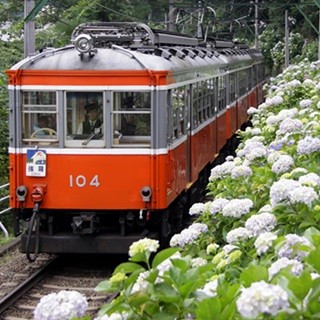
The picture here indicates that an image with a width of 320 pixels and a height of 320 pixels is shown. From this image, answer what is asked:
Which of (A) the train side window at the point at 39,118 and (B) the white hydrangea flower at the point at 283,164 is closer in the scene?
(B) the white hydrangea flower at the point at 283,164

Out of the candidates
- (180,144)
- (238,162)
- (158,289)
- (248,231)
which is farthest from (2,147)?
(158,289)

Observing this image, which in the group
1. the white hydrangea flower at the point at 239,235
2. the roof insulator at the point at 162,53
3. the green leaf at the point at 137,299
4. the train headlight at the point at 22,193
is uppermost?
the roof insulator at the point at 162,53

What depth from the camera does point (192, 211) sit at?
6.18 m

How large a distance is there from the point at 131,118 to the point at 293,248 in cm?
657

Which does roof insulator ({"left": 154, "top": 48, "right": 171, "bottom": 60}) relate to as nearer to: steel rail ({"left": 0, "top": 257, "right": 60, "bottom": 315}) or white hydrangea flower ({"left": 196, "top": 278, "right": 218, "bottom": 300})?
steel rail ({"left": 0, "top": 257, "right": 60, "bottom": 315})

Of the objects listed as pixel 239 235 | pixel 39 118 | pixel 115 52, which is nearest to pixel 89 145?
pixel 39 118

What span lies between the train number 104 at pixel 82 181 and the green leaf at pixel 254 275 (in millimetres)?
6973

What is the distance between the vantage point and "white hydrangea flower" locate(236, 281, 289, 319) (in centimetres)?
272

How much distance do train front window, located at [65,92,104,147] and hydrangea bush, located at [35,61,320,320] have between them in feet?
11.9

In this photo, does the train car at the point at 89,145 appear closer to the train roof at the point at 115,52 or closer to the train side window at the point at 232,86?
the train roof at the point at 115,52

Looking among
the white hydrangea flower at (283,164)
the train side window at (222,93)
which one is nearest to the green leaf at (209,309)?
the white hydrangea flower at (283,164)

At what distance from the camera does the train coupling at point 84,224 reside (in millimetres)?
10031

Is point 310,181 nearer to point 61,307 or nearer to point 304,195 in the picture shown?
point 304,195

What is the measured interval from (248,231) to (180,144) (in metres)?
6.80
